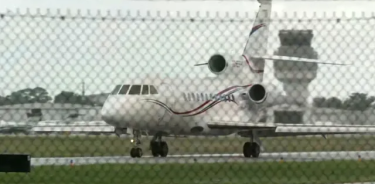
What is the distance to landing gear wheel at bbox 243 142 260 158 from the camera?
73.8 feet

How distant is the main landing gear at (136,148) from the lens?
19922 millimetres

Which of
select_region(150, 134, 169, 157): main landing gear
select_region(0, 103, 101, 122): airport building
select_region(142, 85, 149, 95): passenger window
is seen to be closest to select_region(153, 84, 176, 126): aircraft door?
select_region(142, 85, 149, 95): passenger window

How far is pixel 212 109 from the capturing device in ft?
78.6

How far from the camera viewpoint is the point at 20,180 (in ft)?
40.6

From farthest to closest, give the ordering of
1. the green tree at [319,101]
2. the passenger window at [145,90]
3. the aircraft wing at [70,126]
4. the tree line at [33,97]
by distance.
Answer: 1. the passenger window at [145,90]
2. the green tree at [319,101]
3. the aircraft wing at [70,126]
4. the tree line at [33,97]

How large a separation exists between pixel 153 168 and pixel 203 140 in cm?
204

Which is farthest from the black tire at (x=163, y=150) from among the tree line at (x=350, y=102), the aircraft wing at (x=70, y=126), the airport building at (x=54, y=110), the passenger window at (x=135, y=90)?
the airport building at (x=54, y=110)

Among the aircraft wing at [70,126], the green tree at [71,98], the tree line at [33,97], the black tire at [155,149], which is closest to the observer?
the tree line at [33,97]

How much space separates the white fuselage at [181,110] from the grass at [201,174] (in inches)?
129

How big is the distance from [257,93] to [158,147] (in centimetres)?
342

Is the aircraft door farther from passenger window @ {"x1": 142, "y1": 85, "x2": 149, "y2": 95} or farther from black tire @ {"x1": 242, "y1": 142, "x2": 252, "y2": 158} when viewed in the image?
black tire @ {"x1": 242, "y1": 142, "x2": 252, "y2": 158}

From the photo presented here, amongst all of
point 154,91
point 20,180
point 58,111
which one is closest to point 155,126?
point 154,91

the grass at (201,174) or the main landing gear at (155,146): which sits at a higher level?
the grass at (201,174)

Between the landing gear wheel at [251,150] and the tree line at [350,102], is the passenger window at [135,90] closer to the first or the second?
the landing gear wheel at [251,150]
